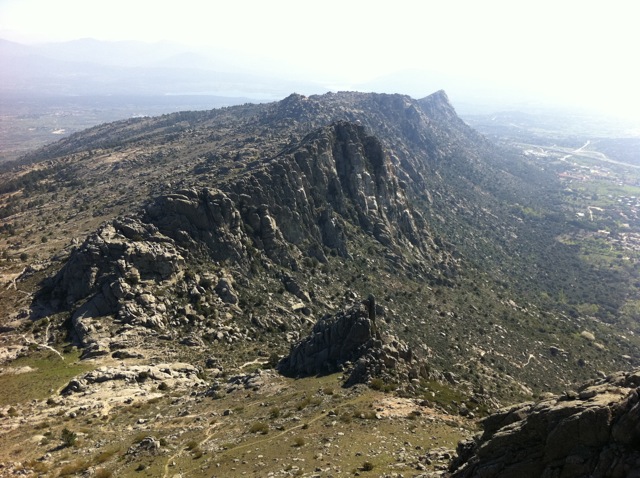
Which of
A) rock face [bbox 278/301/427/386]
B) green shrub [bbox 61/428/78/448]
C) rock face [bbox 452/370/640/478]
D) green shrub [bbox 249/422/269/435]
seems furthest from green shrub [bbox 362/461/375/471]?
green shrub [bbox 61/428/78/448]

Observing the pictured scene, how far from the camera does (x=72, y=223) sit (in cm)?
11231

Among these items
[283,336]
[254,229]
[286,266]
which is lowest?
[283,336]

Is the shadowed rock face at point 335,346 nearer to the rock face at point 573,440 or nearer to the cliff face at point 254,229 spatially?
the cliff face at point 254,229

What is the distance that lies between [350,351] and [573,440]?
117ft

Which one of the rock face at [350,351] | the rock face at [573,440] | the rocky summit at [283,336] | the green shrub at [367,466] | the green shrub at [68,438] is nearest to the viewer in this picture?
the rock face at [573,440]

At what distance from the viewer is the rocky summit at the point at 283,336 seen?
98.7 feet

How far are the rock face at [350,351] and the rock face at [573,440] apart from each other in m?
26.5

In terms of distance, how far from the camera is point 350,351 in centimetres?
5191

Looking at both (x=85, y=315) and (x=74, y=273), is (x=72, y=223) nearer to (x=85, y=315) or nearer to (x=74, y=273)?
(x=74, y=273)

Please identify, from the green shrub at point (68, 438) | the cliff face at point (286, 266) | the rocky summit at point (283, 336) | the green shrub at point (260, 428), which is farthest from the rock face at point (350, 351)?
the green shrub at point (68, 438)

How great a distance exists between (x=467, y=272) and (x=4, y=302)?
4815 inches

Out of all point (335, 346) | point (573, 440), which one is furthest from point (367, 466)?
point (335, 346)

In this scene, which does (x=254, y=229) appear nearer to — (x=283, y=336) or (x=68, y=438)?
(x=283, y=336)

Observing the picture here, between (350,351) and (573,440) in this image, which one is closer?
(573,440)
